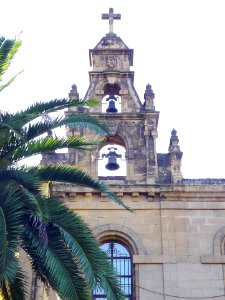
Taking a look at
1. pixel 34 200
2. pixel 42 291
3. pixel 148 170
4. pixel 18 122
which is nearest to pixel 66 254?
pixel 34 200

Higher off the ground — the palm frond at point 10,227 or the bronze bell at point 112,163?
the bronze bell at point 112,163

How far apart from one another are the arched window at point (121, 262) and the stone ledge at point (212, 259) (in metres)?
2.26

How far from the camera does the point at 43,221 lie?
1292cm

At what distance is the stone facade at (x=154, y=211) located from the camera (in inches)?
783

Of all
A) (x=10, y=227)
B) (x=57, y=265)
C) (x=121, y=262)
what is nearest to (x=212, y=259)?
(x=121, y=262)

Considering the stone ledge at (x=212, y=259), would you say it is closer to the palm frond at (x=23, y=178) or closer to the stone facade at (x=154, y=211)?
the stone facade at (x=154, y=211)

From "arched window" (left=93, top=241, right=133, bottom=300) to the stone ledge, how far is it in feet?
7.42

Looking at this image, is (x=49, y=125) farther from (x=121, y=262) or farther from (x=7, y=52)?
(x=121, y=262)

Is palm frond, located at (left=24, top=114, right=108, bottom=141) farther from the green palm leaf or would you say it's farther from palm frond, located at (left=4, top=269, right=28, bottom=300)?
palm frond, located at (left=4, top=269, right=28, bottom=300)

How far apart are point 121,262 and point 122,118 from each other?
5088mm

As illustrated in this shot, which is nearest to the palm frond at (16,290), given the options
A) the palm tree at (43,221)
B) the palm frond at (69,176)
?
the palm tree at (43,221)

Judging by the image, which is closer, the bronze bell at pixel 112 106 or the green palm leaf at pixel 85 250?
the green palm leaf at pixel 85 250

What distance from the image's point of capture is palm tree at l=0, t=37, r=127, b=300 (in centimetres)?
1302

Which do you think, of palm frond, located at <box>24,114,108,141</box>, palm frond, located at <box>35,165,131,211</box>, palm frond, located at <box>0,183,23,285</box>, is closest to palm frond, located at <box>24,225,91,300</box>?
palm frond, located at <box>0,183,23,285</box>
